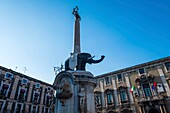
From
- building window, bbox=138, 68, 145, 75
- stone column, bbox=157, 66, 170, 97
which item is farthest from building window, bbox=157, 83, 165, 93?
building window, bbox=138, 68, 145, 75

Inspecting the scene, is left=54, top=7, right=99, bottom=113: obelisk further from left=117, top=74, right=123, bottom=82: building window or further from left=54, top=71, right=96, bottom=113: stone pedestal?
left=117, top=74, right=123, bottom=82: building window

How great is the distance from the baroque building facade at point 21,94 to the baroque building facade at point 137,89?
454 inches

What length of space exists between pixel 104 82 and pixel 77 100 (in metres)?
21.5

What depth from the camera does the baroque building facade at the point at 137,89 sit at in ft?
69.3

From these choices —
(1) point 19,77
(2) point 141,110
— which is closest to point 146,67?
(2) point 141,110

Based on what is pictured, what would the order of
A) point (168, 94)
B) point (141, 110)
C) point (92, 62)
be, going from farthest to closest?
point (141, 110) < point (168, 94) < point (92, 62)

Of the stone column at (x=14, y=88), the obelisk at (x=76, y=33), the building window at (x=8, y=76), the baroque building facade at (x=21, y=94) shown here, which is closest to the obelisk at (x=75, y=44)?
the obelisk at (x=76, y=33)

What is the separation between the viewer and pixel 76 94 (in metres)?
7.26

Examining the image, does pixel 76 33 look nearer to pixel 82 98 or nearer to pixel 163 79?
pixel 82 98

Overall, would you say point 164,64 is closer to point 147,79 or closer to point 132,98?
point 147,79

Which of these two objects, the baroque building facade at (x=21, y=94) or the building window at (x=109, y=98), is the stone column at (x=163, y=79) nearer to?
the building window at (x=109, y=98)

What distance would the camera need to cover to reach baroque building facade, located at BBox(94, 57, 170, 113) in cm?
2112

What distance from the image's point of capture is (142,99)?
22.3 m

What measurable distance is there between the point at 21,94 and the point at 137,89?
76.7 feet
